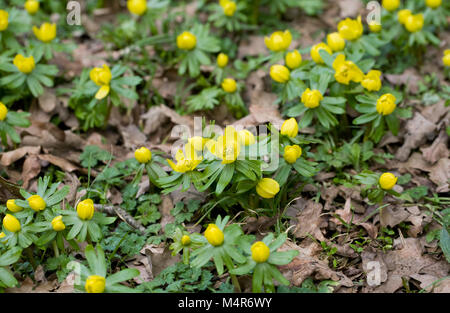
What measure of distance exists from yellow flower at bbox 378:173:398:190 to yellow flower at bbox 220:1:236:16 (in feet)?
5.93

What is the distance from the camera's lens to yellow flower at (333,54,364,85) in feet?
9.39

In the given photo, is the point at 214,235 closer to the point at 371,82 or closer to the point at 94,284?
the point at 94,284

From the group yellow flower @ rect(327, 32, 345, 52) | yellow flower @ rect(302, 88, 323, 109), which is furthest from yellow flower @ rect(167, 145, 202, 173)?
yellow flower @ rect(327, 32, 345, 52)

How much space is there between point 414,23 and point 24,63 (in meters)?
2.67

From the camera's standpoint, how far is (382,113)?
2.82 meters

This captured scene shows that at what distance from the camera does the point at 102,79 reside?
299 centimetres

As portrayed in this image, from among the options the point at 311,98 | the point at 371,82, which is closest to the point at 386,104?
the point at 371,82

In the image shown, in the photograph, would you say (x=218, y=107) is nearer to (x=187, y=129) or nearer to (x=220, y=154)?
(x=187, y=129)

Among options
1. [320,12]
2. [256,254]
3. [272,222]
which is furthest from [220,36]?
[256,254]

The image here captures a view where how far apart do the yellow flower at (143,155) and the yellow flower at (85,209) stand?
390mm

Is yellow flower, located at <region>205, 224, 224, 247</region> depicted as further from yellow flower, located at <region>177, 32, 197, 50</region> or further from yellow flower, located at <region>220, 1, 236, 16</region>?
yellow flower, located at <region>220, 1, 236, 16</region>

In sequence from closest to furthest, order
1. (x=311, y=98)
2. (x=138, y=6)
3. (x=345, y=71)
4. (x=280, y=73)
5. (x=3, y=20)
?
(x=311, y=98)
(x=345, y=71)
(x=280, y=73)
(x=3, y=20)
(x=138, y=6)

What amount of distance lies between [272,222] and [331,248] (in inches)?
13.6

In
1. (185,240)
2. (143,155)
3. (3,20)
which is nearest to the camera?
(185,240)
